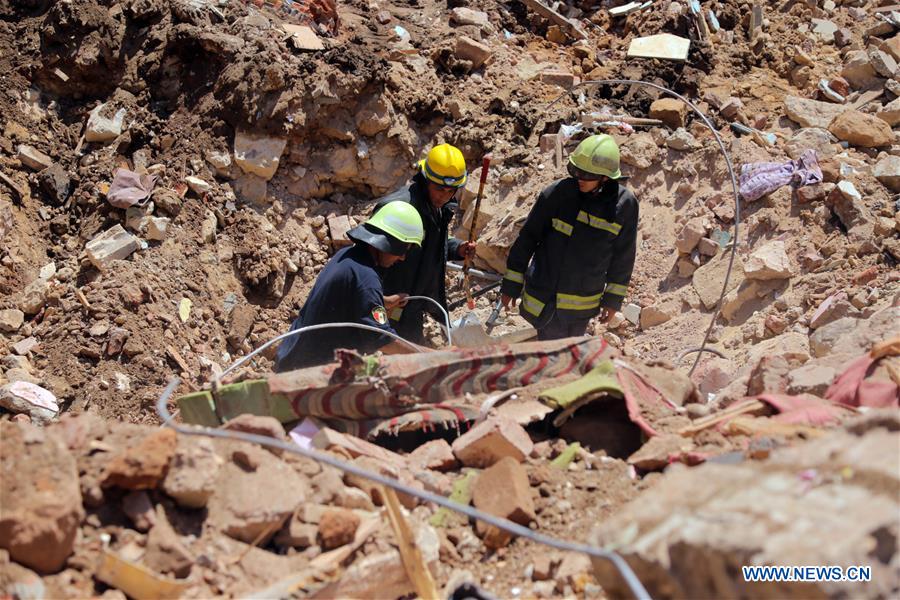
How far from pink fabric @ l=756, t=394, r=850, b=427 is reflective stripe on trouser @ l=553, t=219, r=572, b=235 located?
83.5 inches

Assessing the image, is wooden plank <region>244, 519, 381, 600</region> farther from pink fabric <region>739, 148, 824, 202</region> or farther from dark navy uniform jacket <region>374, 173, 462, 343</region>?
pink fabric <region>739, 148, 824, 202</region>

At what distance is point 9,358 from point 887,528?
6.08m

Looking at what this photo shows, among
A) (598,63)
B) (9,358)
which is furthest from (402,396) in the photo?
(598,63)

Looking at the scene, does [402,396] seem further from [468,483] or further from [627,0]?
[627,0]

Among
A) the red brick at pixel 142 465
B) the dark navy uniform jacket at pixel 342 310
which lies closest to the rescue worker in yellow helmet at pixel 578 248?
the dark navy uniform jacket at pixel 342 310

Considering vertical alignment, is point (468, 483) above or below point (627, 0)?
below

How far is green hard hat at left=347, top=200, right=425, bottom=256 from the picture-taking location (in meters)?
4.82

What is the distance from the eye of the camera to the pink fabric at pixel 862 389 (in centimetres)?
385

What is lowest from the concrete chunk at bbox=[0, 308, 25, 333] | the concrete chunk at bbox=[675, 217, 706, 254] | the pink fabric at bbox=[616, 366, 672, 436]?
the concrete chunk at bbox=[0, 308, 25, 333]

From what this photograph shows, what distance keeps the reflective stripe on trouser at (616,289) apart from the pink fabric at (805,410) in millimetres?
2067

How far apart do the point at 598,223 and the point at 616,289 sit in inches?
23.1

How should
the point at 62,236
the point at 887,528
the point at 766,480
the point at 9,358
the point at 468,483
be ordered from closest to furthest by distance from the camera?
1. the point at 887,528
2. the point at 766,480
3. the point at 468,483
4. the point at 9,358
5. the point at 62,236

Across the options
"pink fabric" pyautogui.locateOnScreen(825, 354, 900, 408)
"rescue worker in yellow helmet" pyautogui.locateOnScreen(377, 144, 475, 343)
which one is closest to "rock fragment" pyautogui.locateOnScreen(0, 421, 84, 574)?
"rescue worker in yellow helmet" pyautogui.locateOnScreen(377, 144, 475, 343)

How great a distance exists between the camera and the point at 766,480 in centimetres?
256
